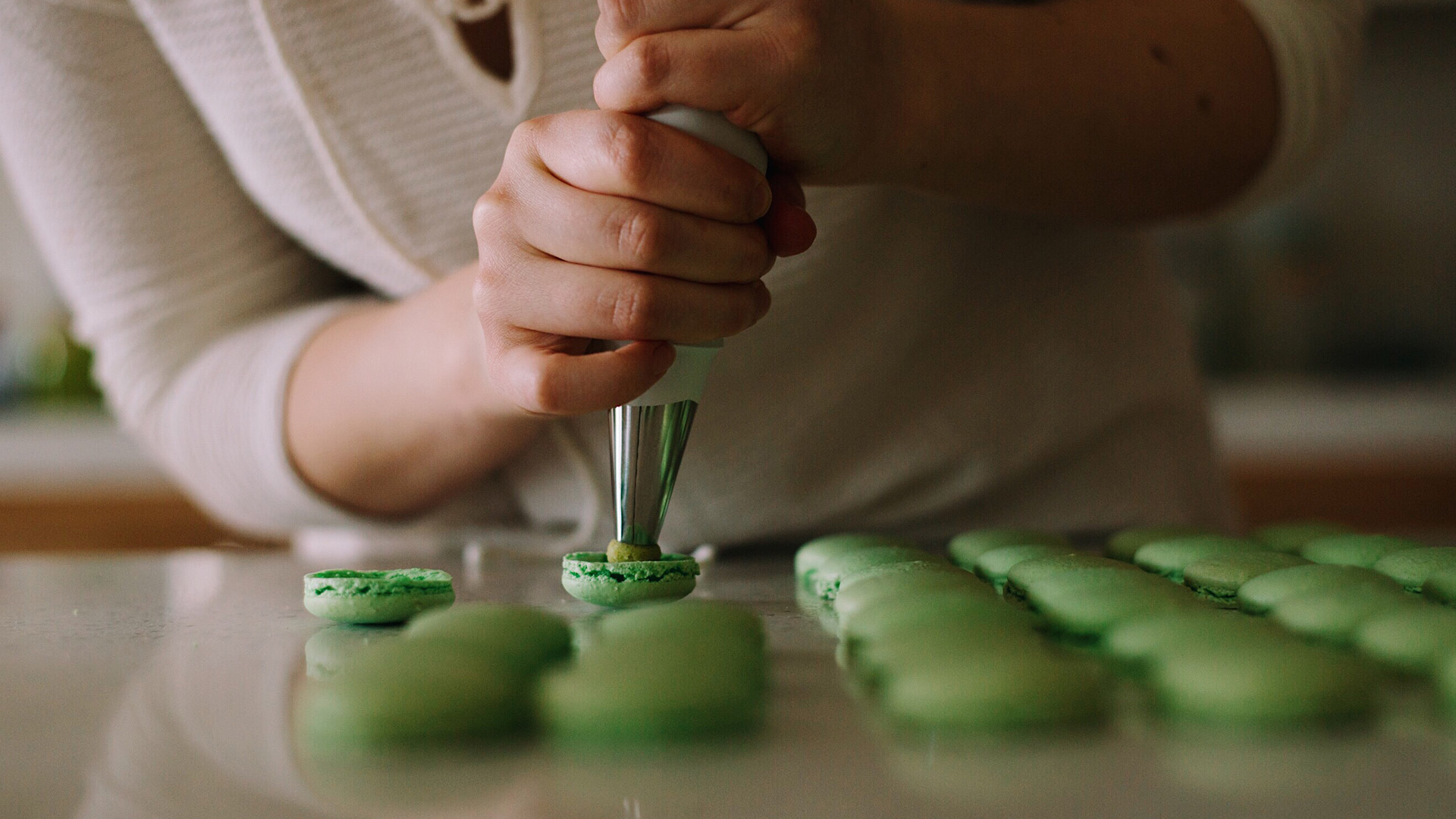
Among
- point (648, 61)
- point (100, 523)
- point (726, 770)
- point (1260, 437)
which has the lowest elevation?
point (726, 770)

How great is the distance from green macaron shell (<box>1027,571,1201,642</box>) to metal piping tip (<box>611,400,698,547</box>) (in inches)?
6.7

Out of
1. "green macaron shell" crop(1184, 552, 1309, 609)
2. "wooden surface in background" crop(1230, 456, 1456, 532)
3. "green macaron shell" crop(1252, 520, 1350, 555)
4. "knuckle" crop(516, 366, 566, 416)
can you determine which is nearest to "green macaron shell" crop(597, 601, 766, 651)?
"knuckle" crop(516, 366, 566, 416)

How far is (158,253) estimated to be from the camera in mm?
796

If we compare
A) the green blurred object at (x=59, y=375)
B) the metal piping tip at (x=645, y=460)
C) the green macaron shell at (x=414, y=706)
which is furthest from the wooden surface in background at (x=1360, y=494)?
the green blurred object at (x=59, y=375)

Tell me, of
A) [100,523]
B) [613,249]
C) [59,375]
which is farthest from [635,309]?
[59,375]

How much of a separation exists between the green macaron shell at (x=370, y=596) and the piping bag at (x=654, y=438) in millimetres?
91

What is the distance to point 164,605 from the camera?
56 centimetres

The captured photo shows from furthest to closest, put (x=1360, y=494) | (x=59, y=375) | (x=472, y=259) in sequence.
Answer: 1. (x=59, y=375)
2. (x=1360, y=494)
3. (x=472, y=259)

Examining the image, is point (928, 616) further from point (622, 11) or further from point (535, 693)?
point (622, 11)

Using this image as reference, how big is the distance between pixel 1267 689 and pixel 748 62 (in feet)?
0.94

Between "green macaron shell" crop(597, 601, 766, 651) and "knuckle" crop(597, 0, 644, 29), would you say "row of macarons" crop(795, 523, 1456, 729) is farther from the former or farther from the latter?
"knuckle" crop(597, 0, 644, 29)

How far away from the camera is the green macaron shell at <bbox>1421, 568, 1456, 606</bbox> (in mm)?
439

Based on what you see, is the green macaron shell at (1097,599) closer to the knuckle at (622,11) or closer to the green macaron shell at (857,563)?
the green macaron shell at (857,563)

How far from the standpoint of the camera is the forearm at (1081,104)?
22.2 inches
